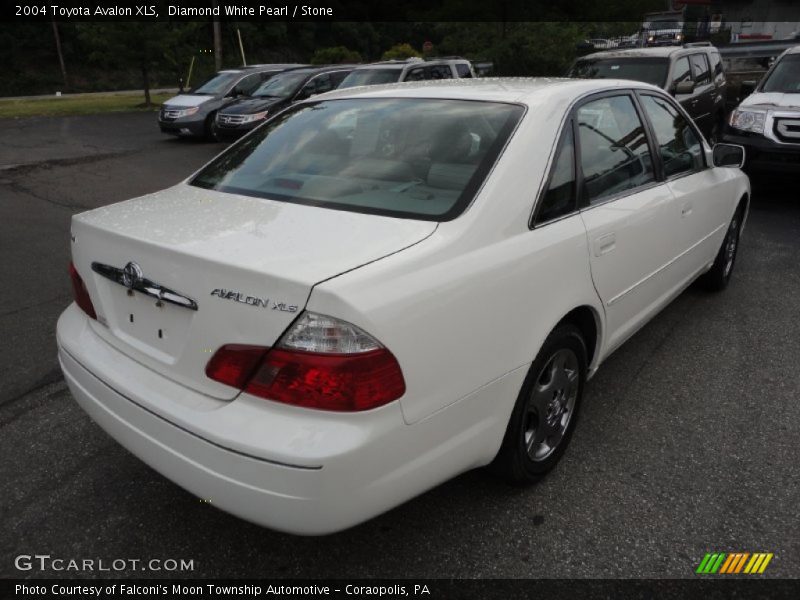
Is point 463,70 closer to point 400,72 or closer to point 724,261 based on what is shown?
point 400,72

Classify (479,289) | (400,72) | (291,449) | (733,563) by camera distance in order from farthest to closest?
(400,72), (733,563), (479,289), (291,449)

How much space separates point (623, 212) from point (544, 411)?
40.1 inches

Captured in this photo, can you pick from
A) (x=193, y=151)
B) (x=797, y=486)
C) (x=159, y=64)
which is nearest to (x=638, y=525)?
(x=797, y=486)

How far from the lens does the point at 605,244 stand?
111 inches

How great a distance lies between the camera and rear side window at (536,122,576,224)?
254cm

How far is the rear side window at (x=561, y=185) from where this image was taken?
2.54 meters

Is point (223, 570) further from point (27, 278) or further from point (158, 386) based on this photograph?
point (27, 278)

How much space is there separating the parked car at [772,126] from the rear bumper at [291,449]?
23.3 ft

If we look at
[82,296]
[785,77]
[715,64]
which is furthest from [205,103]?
[82,296]

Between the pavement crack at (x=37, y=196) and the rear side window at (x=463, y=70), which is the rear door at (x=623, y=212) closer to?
the pavement crack at (x=37, y=196)

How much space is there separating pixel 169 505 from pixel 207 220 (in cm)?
118

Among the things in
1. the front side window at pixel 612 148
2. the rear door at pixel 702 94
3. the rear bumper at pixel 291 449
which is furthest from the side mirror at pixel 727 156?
the rear door at pixel 702 94

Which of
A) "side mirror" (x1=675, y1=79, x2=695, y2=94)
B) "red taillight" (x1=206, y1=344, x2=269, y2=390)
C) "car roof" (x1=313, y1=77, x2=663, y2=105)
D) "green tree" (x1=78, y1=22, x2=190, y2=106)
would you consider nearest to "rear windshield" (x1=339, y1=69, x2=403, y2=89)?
"side mirror" (x1=675, y1=79, x2=695, y2=94)

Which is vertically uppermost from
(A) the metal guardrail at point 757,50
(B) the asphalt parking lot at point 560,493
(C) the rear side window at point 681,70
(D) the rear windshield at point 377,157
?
(D) the rear windshield at point 377,157
